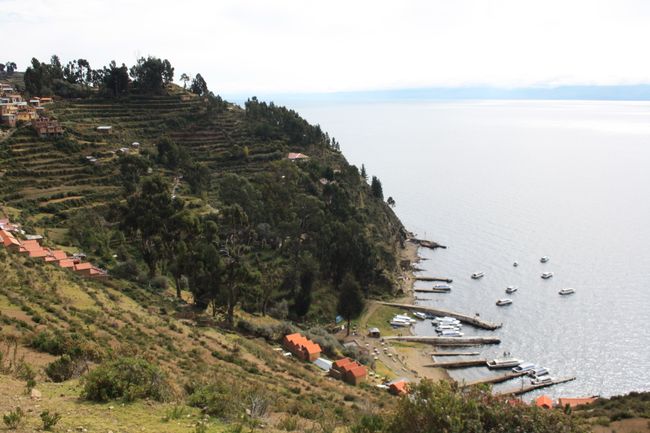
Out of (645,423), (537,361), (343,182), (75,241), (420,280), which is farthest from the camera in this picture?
(343,182)

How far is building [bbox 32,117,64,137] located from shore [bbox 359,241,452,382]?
44767mm

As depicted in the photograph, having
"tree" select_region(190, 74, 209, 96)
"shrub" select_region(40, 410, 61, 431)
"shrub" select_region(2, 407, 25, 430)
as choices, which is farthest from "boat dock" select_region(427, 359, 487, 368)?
"tree" select_region(190, 74, 209, 96)

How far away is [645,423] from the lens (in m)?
19.3

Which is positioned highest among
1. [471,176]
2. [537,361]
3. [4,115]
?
[4,115]

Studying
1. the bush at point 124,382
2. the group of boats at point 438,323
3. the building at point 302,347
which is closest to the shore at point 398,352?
the group of boats at point 438,323

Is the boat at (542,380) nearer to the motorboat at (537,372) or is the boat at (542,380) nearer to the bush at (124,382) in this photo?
the motorboat at (537,372)

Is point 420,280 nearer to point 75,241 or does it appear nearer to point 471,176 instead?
point 75,241

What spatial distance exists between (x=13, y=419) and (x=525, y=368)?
1781 inches

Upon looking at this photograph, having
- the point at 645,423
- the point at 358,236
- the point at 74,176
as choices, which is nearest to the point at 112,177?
the point at 74,176

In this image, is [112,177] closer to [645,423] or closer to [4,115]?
[4,115]

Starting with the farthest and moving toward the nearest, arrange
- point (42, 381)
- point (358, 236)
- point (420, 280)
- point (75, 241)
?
point (420, 280) < point (358, 236) < point (75, 241) < point (42, 381)

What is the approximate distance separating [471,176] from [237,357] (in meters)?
124

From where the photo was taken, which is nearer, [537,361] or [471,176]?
[537,361]

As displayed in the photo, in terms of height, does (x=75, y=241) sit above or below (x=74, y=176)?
below
